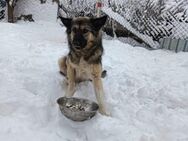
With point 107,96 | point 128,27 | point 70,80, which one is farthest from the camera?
point 128,27

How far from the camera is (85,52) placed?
4004 mm

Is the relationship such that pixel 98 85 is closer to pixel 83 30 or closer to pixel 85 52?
pixel 85 52

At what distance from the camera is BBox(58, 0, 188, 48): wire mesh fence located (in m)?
8.20

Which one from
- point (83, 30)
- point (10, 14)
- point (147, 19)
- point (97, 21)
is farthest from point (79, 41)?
point (10, 14)

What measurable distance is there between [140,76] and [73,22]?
2.03m

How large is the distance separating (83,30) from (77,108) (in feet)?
2.90

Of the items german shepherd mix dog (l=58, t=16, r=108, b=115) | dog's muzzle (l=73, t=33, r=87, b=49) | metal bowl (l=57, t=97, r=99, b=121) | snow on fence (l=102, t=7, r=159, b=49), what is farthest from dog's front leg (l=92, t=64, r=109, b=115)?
snow on fence (l=102, t=7, r=159, b=49)

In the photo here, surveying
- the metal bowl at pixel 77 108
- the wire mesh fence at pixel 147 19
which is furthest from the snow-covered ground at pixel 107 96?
the wire mesh fence at pixel 147 19

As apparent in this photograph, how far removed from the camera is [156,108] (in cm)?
424

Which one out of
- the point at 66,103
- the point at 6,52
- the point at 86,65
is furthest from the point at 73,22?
the point at 6,52

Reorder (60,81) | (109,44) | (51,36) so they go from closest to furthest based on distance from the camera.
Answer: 1. (60,81)
2. (109,44)
3. (51,36)

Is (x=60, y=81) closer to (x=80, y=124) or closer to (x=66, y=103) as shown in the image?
(x=66, y=103)

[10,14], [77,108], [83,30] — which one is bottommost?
[10,14]

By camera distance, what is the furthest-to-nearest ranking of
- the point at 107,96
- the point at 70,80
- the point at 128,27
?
the point at 128,27
the point at 107,96
the point at 70,80
